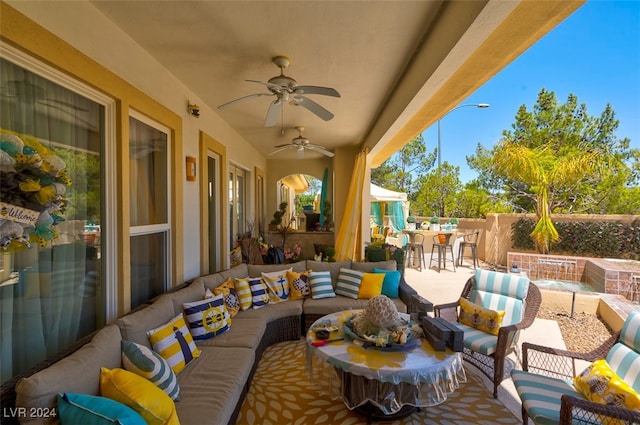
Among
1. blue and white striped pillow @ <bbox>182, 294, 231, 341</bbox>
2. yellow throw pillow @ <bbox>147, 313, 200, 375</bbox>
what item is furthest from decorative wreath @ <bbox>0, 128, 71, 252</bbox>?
blue and white striped pillow @ <bbox>182, 294, 231, 341</bbox>

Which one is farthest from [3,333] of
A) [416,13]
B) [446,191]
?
[446,191]

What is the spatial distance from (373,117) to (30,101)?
153 inches

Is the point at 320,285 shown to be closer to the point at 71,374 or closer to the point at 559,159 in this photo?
the point at 71,374

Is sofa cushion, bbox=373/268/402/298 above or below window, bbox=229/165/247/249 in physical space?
below

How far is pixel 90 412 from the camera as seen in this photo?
1.25 m

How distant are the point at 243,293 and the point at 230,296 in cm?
21

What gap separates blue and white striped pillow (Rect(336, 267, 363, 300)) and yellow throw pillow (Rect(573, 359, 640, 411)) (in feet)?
7.03

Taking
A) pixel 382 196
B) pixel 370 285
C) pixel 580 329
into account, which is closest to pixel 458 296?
pixel 580 329

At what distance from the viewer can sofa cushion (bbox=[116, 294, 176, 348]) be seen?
1.88 metres

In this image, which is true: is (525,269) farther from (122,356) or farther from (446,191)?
(446,191)

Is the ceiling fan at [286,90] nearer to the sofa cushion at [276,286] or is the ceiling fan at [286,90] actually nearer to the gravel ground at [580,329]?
the sofa cushion at [276,286]

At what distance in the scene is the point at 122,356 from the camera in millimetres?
1733

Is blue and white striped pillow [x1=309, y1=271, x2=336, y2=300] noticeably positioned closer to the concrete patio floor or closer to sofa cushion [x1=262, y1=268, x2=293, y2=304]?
sofa cushion [x1=262, y1=268, x2=293, y2=304]

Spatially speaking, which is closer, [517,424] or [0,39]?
[0,39]
